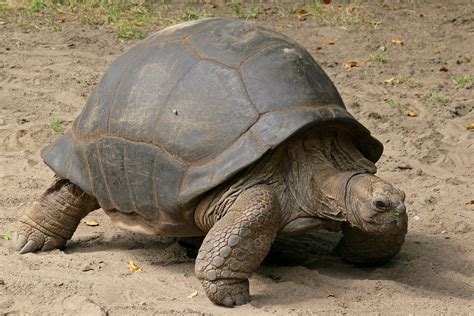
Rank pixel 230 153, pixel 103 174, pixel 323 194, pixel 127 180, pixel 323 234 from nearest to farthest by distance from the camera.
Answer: pixel 230 153, pixel 323 194, pixel 127 180, pixel 103 174, pixel 323 234

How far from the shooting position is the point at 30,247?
5.67 m

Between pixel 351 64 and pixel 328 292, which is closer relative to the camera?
pixel 328 292

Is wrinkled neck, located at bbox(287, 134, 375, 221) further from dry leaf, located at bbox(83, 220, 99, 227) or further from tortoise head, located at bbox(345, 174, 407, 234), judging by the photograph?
dry leaf, located at bbox(83, 220, 99, 227)

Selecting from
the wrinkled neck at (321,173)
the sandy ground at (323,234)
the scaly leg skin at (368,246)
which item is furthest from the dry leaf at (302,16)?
the wrinkled neck at (321,173)

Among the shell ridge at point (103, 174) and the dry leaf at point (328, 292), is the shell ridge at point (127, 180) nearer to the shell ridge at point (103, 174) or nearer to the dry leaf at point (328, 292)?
the shell ridge at point (103, 174)

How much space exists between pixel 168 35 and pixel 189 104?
25.0 inches

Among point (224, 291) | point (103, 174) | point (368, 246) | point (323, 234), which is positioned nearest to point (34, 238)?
point (103, 174)

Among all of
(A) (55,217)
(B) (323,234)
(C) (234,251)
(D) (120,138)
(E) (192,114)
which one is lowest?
(B) (323,234)

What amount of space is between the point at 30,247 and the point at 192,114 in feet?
4.83

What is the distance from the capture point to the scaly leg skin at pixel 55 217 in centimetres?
571

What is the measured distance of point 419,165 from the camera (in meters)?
7.34

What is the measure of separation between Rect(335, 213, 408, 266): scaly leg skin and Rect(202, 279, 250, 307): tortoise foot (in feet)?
3.01

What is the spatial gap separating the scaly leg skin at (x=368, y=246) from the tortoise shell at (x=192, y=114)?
A: 0.47 meters

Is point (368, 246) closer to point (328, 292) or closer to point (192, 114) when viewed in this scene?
point (328, 292)
